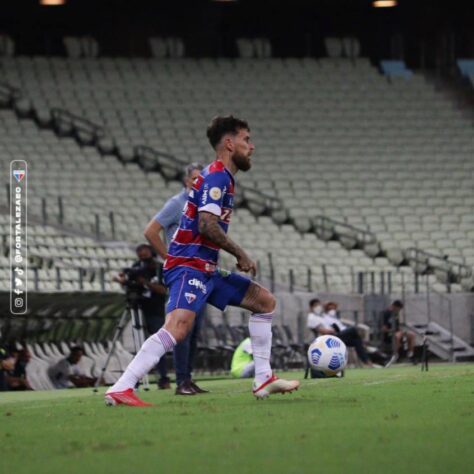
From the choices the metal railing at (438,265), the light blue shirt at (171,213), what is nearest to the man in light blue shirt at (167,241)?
the light blue shirt at (171,213)

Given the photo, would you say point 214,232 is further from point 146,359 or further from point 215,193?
point 146,359

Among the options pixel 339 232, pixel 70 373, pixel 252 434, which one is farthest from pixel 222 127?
pixel 339 232

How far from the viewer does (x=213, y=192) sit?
1059cm

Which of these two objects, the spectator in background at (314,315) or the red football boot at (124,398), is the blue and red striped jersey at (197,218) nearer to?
the red football boot at (124,398)

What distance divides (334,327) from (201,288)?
1343 centimetres

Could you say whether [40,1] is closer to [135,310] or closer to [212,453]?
[135,310]

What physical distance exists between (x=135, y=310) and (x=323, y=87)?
23124mm

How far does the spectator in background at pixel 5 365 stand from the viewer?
17234 millimetres

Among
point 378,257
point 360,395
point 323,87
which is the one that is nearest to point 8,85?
point 323,87

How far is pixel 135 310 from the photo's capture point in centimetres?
1499

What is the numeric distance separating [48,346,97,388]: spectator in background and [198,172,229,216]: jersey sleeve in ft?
26.1

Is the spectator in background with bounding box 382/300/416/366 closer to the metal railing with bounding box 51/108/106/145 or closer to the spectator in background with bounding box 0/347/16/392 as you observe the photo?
the spectator in background with bounding box 0/347/16/392

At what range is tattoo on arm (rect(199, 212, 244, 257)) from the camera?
10.5 metres

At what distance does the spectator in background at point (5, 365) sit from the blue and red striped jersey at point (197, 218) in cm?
692
